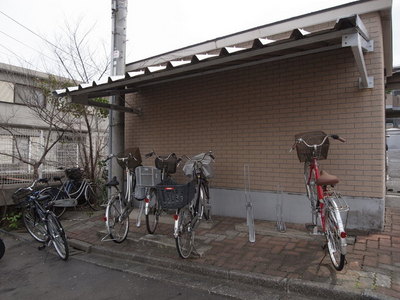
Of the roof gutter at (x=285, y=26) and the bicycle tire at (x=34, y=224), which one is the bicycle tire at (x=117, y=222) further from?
the roof gutter at (x=285, y=26)

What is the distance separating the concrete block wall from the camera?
501 centimetres

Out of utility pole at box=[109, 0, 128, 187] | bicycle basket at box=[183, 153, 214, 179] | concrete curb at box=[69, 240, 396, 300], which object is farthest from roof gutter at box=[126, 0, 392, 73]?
concrete curb at box=[69, 240, 396, 300]

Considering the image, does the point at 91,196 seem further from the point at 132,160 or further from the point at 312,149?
the point at 312,149

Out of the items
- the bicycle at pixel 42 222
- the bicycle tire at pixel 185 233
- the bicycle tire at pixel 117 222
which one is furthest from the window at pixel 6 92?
the bicycle tire at pixel 185 233

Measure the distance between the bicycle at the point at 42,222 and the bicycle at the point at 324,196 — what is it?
3814mm

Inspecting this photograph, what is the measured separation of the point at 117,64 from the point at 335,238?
601 cm

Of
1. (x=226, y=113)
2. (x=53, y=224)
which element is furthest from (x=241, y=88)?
(x=53, y=224)

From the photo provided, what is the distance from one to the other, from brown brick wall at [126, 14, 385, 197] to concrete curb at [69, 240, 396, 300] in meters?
2.24

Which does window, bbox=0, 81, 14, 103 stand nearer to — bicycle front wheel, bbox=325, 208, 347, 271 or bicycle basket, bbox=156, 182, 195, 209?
bicycle basket, bbox=156, 182, 195, 209

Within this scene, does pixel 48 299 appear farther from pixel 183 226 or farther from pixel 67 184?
pixel 67 184

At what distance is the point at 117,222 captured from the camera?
209 inches

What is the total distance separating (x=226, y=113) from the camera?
6.45 m

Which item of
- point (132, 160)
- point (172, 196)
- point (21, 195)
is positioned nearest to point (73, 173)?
point (21, 195)

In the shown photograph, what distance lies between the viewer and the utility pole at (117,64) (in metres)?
7.47
